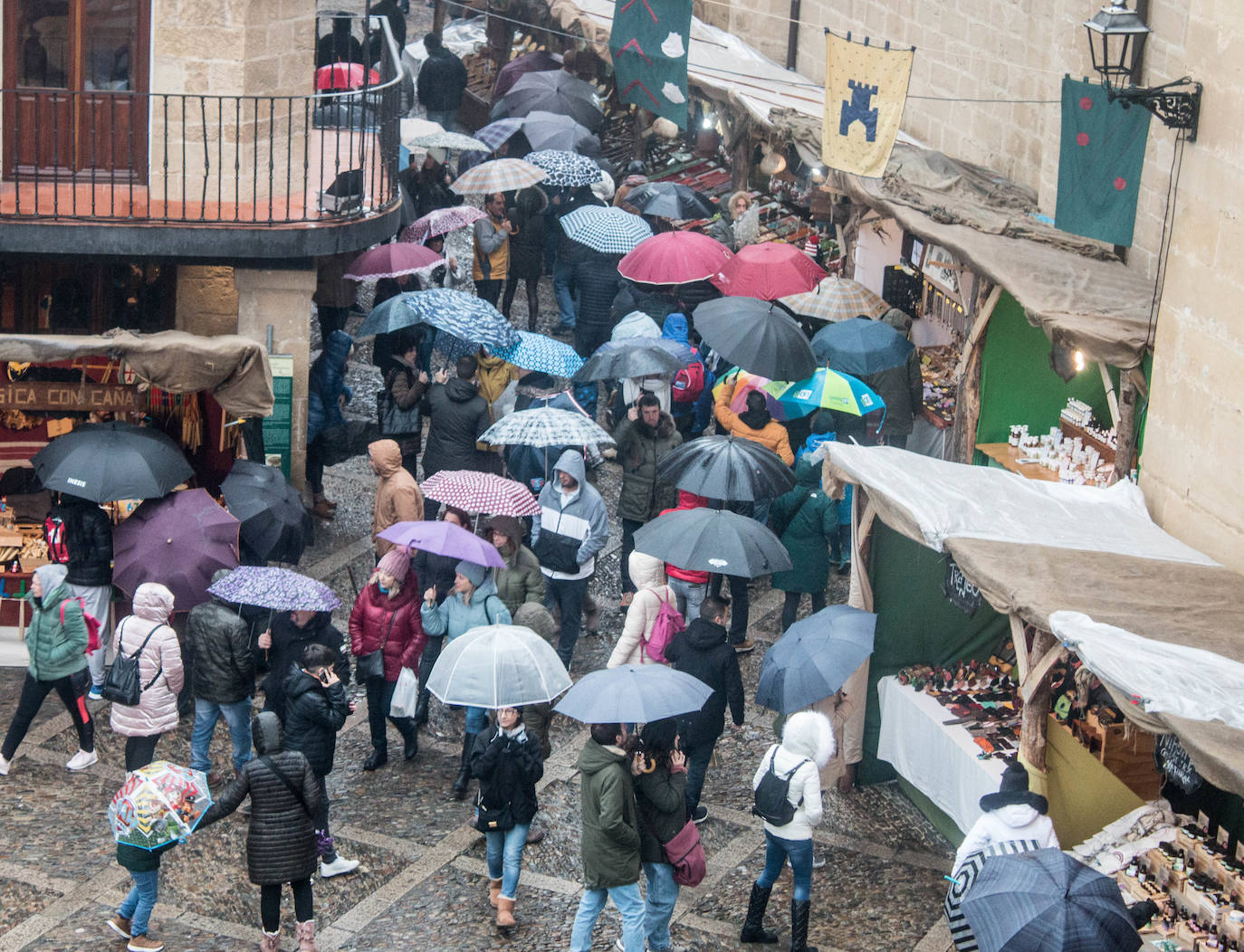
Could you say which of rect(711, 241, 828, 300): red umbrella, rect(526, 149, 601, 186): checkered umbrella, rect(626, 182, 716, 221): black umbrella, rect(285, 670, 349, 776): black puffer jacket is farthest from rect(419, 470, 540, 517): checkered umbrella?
rect(626, 182, 716, 221): black umbrella

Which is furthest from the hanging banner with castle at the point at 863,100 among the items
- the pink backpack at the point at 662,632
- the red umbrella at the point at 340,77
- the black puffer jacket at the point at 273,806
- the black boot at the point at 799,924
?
the red umbrella at the point at 340,77

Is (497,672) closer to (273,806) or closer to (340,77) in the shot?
(273,806)

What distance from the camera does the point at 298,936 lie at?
875 centimetres

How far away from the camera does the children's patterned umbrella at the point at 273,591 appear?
32.3ft

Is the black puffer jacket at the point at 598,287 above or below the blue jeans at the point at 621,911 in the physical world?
above

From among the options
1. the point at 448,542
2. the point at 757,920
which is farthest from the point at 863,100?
the point at 757,920

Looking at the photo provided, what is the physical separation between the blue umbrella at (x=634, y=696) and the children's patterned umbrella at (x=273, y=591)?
195cm

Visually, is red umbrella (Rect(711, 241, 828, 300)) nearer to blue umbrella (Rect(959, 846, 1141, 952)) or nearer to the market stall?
the market stall

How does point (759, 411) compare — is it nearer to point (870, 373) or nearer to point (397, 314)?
point (870, 373)

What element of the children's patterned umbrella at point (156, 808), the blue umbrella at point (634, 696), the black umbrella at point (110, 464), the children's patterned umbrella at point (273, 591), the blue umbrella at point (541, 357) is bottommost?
the children's patterned umbrella at point (156, 808)

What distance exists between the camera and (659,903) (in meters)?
8.84

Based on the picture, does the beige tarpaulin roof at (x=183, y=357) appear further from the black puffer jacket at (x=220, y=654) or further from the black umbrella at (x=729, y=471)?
the black umbrella at (x=729, y=471)

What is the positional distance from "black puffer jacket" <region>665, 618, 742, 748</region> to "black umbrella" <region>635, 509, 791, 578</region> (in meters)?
0.68

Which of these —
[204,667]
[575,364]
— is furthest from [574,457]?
[204,667]
